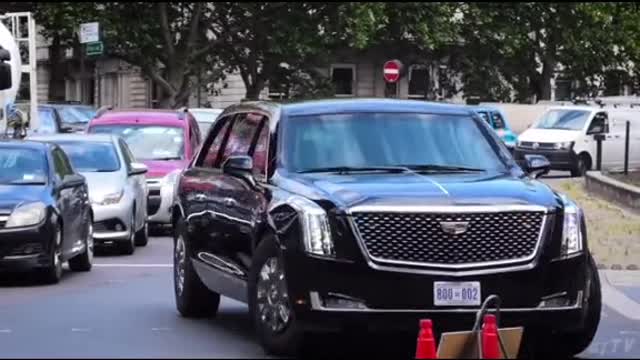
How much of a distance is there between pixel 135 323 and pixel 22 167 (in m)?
4.68

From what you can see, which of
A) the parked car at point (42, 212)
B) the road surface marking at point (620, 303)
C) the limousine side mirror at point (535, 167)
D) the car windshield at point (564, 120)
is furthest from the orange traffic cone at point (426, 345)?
the car windshield at point (564, 120)

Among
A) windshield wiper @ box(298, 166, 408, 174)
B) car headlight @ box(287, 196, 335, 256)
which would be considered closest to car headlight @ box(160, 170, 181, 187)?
windshield wiper @ box(298, 166, 408, 174)

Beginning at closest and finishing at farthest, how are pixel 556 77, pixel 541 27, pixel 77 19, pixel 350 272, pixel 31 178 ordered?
pixel 350 272
pixel 31 178
pixel 77 19
pixel 541 27
pixel 556 77

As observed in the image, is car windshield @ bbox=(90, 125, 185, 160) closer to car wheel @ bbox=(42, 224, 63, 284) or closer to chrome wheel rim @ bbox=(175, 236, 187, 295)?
car wheel @ bbox=(42, 224, 63, 284)

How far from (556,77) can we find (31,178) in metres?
53.6

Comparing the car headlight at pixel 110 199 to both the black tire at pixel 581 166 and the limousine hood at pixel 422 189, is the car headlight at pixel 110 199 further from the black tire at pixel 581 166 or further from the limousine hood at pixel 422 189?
the black tire at pixel 581 166

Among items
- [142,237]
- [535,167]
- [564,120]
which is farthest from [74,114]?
[535,167]

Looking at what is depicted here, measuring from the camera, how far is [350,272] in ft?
30.0

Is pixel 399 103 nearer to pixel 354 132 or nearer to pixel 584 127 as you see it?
pixel 354 132

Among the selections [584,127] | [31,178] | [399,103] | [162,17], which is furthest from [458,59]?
[399,103]

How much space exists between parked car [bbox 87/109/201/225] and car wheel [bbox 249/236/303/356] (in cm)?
1254

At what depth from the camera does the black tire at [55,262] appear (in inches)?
591

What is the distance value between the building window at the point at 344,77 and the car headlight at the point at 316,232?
59.6 metres

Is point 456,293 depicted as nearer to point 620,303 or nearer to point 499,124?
point 620,303
